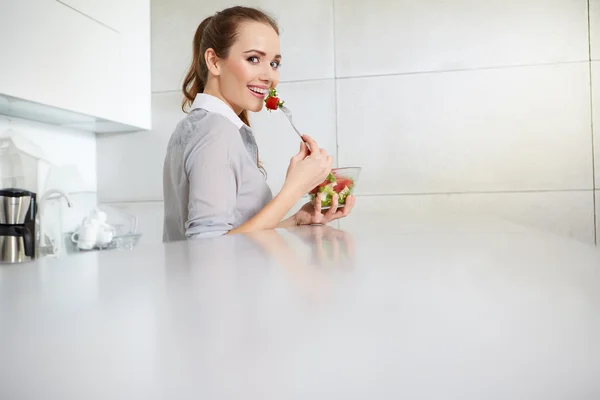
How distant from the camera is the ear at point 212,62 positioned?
1.41 metres

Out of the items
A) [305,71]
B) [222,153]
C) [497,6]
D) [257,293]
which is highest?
[497,6]

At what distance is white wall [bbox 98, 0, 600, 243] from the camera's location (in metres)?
2.12

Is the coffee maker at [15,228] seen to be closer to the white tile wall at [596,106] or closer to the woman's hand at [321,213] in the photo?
the woman's hand at [321,213]

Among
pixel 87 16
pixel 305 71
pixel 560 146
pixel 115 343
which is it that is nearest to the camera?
pixel 115 343

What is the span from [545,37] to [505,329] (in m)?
2.28

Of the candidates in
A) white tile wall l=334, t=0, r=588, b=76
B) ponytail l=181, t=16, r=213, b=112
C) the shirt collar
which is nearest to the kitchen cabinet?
ponytail l=181, t=16, r=213, b=112

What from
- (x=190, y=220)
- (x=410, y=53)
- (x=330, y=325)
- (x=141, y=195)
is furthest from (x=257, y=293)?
(x=141, y=195)

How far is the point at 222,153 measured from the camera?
1.13 m

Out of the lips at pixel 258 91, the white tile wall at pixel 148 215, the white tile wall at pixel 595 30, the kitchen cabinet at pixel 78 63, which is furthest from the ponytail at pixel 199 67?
the white tile wall at pixel 595 30

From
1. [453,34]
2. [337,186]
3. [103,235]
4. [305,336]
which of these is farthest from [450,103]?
[305,336]

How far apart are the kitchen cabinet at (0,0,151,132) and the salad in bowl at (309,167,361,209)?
3.20 ft

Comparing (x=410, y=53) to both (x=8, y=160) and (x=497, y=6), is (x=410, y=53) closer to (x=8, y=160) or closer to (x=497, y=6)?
(x=497, y=6)

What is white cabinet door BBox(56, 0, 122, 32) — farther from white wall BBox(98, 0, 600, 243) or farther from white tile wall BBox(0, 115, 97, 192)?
white wall BBox(98, 0, 600, 243)

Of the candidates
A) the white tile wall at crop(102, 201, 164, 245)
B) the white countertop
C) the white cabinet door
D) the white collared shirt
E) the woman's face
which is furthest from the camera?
the white tile wall at crop(102, 201, 164, 245)
